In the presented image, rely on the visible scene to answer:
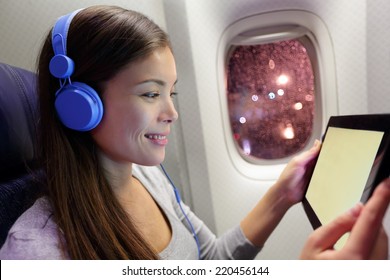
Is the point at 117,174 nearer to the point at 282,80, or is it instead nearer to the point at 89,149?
the point at 89,149

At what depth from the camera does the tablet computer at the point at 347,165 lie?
19.6 inches

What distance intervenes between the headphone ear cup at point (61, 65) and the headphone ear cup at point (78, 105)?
0.09ft

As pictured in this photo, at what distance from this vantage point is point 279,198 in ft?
3.05

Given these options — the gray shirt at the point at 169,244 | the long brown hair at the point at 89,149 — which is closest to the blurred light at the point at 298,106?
the gray shirt at the point at 169,244

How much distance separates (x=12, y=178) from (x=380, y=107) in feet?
3.55

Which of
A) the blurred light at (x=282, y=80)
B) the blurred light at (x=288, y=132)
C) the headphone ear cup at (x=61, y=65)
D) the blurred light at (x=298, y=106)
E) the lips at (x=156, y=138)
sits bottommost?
the blurred light at (x=288, y=132)

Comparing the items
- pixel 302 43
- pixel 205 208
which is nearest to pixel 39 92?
pixel 205 208

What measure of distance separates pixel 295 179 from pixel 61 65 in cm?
70

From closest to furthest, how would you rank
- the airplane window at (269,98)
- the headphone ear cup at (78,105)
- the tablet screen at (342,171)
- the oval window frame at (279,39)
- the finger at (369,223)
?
the finger at (369,223)
the tablet screen at (342,171)
the headphone ear cup at (78,105)
the oval window frame at (279,39)
the airplane window at (269,98)

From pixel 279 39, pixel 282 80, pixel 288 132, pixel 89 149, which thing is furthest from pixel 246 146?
pixel 89 149

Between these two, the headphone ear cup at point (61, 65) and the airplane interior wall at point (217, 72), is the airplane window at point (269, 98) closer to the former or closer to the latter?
the airplane interior wall at point (217, 72)

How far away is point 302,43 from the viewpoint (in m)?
1.07
